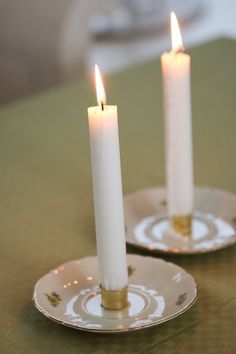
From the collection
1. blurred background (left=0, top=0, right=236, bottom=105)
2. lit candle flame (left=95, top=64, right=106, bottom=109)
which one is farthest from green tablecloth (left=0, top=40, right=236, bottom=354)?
blurred background (left=0, top=0, right=236, bottom=105)

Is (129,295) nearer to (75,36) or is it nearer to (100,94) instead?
(100,94)

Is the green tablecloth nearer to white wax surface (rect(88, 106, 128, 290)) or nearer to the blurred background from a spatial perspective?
white wax surface (rect(88, 106, 128, 290))

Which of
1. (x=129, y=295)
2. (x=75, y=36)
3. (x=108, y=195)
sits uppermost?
(x=75, y=36)

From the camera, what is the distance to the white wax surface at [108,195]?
2.55ft

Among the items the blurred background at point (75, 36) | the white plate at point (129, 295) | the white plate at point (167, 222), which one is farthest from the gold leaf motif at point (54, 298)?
the blurred background at point (75, 36)

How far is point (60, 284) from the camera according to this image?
2.90 ft

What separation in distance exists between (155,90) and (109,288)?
794 mm

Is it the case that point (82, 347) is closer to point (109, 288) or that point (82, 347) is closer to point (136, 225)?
point (109, 288)

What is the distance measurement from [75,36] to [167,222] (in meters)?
1.89

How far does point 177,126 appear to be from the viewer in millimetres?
976

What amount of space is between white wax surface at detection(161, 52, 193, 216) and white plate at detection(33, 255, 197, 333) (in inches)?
4.5

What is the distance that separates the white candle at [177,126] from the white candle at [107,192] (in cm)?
16

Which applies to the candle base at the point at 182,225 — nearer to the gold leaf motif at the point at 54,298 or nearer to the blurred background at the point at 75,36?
the gold leaf motif at the point at 54,298

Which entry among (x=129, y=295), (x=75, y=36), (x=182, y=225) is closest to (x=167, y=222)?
(x=182, y=225)
